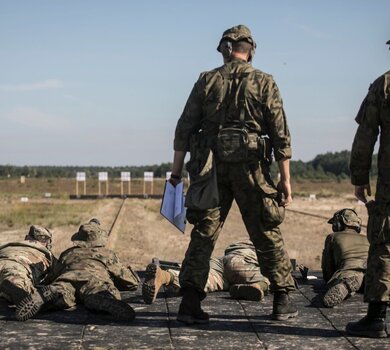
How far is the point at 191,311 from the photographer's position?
6.27m

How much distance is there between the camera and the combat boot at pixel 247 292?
738 centimetres

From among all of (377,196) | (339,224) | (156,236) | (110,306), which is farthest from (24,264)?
(156,236)

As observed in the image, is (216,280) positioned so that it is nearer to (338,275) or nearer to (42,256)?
(338,275)

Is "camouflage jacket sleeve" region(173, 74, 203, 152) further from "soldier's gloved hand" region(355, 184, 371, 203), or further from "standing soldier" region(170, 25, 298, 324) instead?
"soldier's gloved hand" region(355, 184, 371, 203)

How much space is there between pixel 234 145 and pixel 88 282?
5.67ft

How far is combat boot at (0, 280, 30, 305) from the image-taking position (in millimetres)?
6660

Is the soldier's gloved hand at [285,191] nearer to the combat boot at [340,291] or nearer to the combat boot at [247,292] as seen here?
the combat boot at [340,291]

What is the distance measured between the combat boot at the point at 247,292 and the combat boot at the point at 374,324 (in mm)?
1563

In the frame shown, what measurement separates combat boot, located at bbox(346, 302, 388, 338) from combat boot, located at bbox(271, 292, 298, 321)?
2.33ft

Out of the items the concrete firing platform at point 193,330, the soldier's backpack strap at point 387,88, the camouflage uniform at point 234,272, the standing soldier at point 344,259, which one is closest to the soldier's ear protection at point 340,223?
the standing soldier at point 344,259

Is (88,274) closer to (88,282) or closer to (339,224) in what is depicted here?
(88,282)

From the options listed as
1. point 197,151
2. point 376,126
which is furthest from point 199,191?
point 376,126

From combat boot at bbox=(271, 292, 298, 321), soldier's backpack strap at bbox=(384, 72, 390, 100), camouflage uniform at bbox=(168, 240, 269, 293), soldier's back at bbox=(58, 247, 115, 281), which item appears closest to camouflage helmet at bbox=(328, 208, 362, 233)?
camouflage uniform at bbox=(168, 240, 269, 293)

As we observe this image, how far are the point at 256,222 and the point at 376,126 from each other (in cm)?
117
